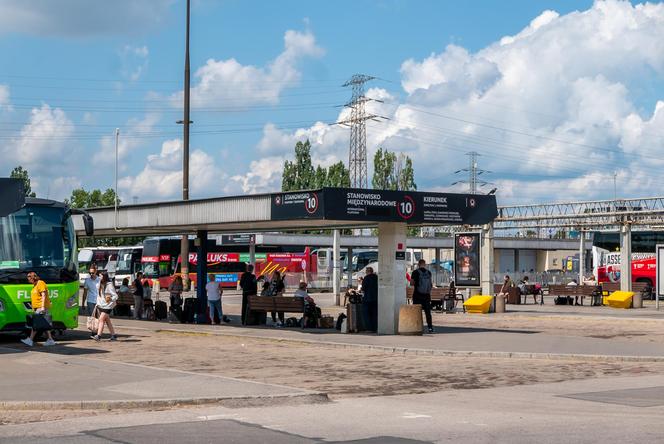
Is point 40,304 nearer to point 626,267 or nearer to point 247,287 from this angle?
point 247,287

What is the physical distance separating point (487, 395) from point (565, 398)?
1.09 m

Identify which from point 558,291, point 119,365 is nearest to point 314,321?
point 119,365

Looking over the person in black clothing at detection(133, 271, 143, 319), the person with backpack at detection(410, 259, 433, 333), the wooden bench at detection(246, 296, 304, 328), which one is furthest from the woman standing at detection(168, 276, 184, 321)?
the person with backpack at detection(410, 259, 433, 333)

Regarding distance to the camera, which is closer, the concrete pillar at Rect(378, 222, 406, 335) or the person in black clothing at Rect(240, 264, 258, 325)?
the concrete pillar at Rect(378, 222, 406, 335)

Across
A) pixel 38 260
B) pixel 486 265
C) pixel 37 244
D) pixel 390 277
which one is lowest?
pixel 390 277

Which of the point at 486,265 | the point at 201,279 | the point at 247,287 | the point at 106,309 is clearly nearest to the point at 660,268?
the point at 486,265

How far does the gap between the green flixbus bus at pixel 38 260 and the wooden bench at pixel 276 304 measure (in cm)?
675

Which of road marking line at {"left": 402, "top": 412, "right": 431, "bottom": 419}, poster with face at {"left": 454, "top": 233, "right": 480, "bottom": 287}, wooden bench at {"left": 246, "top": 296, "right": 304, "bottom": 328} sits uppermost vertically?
poster with face at {"left": 454, "top": 233, "right": 480, "bottom": 287}

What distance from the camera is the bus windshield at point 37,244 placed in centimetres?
2134

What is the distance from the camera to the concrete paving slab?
12.3 metres

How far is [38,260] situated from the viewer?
21.8 m

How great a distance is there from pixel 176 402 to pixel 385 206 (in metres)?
12.1

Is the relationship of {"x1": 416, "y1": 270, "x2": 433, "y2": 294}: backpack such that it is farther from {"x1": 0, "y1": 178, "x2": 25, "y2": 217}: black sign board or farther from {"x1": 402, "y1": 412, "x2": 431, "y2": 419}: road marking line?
{"x1": 402, "y1": 412, "x2": 431, "y2": 419}: road marking line

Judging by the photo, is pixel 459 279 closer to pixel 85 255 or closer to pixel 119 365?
pixel 85 255
